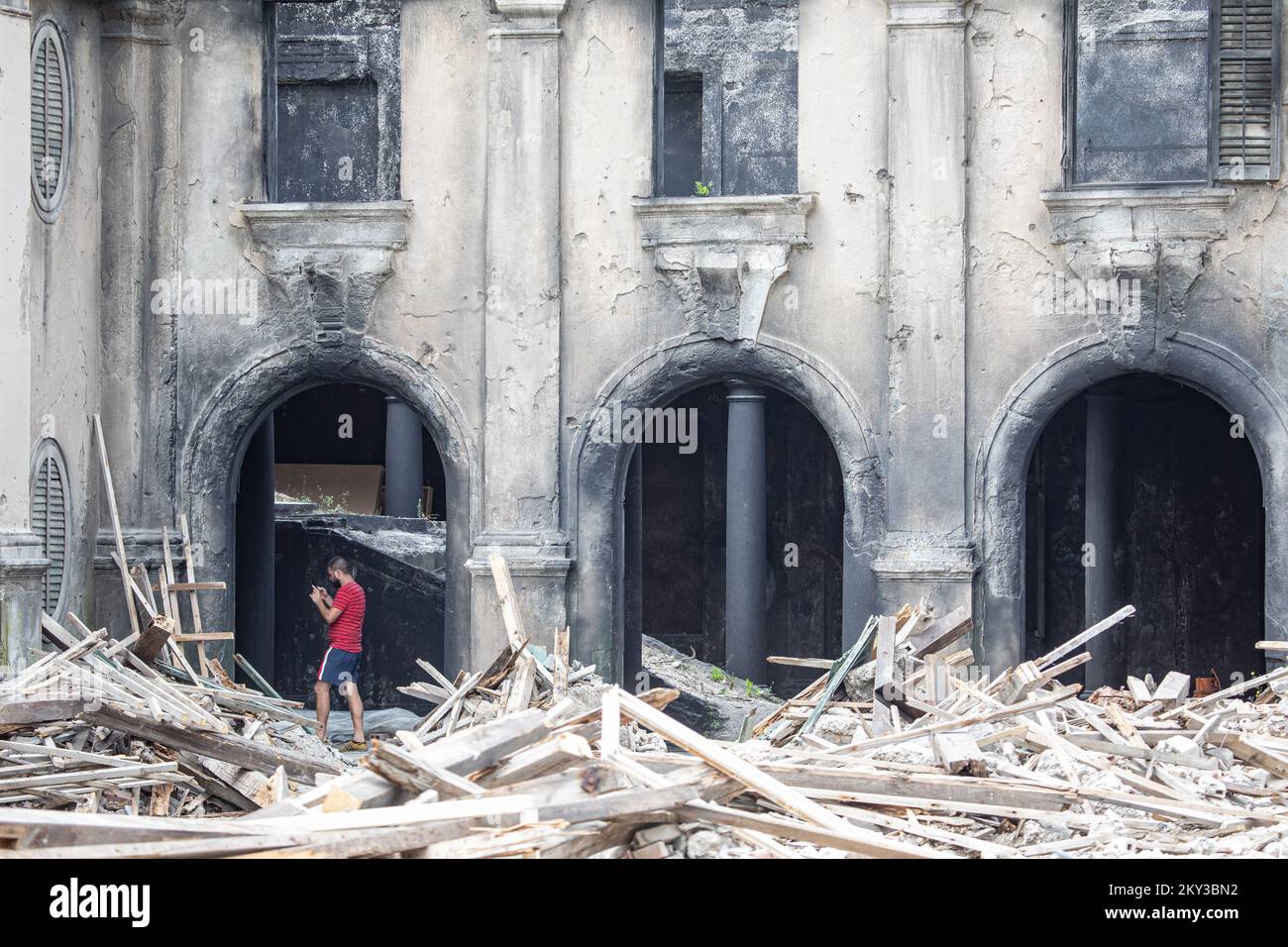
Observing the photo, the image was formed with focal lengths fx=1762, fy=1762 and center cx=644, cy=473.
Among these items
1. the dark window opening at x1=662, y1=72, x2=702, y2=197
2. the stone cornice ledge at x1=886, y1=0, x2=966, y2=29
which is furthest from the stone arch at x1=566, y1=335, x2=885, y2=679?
the dark window opening at x1=662, y1=72, x2=702, y2=197

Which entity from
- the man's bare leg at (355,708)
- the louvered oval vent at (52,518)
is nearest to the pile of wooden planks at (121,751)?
the louvered oval vent at (52,518)

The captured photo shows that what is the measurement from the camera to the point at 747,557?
66.5 ft

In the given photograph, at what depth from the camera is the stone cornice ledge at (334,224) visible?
44.3 ft

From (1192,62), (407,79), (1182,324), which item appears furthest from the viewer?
(1192,62)

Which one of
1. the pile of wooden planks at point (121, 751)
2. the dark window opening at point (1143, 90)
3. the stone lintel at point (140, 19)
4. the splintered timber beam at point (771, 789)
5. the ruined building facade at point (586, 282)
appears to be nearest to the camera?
the splintered timber beam at point (771, 789)

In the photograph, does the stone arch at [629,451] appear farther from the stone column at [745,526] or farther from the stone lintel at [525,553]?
the stone column at [745,526]

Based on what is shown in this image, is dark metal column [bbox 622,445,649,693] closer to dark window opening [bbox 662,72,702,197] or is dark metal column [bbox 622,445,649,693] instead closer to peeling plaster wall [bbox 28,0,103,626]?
peeling plaster wall [bbox 28,0,103,626]

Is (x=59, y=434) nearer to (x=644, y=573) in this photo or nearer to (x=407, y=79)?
(x=407, y=79)

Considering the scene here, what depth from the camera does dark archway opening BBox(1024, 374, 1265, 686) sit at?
18.7 metres

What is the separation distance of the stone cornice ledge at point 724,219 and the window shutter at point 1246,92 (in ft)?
9.67

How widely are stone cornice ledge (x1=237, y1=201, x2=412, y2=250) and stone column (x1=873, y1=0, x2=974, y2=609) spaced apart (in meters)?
3.79

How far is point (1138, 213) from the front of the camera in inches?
491
